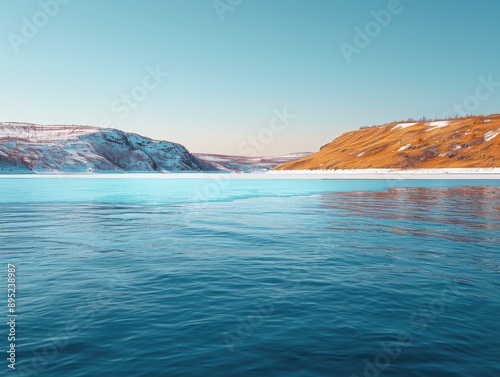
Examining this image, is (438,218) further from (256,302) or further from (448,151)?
(448,151)

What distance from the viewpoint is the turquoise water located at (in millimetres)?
8656

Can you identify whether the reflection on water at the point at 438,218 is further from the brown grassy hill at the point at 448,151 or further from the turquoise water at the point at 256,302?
the brown grassy hill at the point at 448,151

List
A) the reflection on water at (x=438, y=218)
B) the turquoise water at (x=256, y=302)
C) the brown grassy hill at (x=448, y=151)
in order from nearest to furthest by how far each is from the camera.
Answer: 1. the turquoise water at (x=256, y=302)
2. the reflection on water at (x=438, y=218)
3. the brown grassy hill at (x=448, y=151)

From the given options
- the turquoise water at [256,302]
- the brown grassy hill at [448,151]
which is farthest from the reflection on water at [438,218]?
the brown grassy hill at [448,151]

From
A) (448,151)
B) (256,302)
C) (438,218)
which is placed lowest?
(256,302)

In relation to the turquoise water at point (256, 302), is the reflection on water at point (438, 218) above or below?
above

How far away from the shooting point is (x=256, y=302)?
12445 millimetres

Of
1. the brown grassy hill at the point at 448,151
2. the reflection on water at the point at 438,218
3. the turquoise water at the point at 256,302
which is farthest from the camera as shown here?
the brown grassy hill at the point at 448,151

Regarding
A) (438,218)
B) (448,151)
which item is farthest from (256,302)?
(448,151)

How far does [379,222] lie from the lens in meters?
30.2

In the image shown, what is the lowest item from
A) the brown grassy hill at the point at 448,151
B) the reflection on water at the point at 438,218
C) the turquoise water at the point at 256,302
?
the turquoise water at the point at 256,302

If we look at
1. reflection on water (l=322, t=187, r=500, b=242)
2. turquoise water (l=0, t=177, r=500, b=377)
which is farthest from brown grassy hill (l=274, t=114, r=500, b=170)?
turquoise water (l=0, t=177, r=500, b=377)

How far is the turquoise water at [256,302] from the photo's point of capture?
28.4 feet

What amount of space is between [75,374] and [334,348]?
552 centimetres
